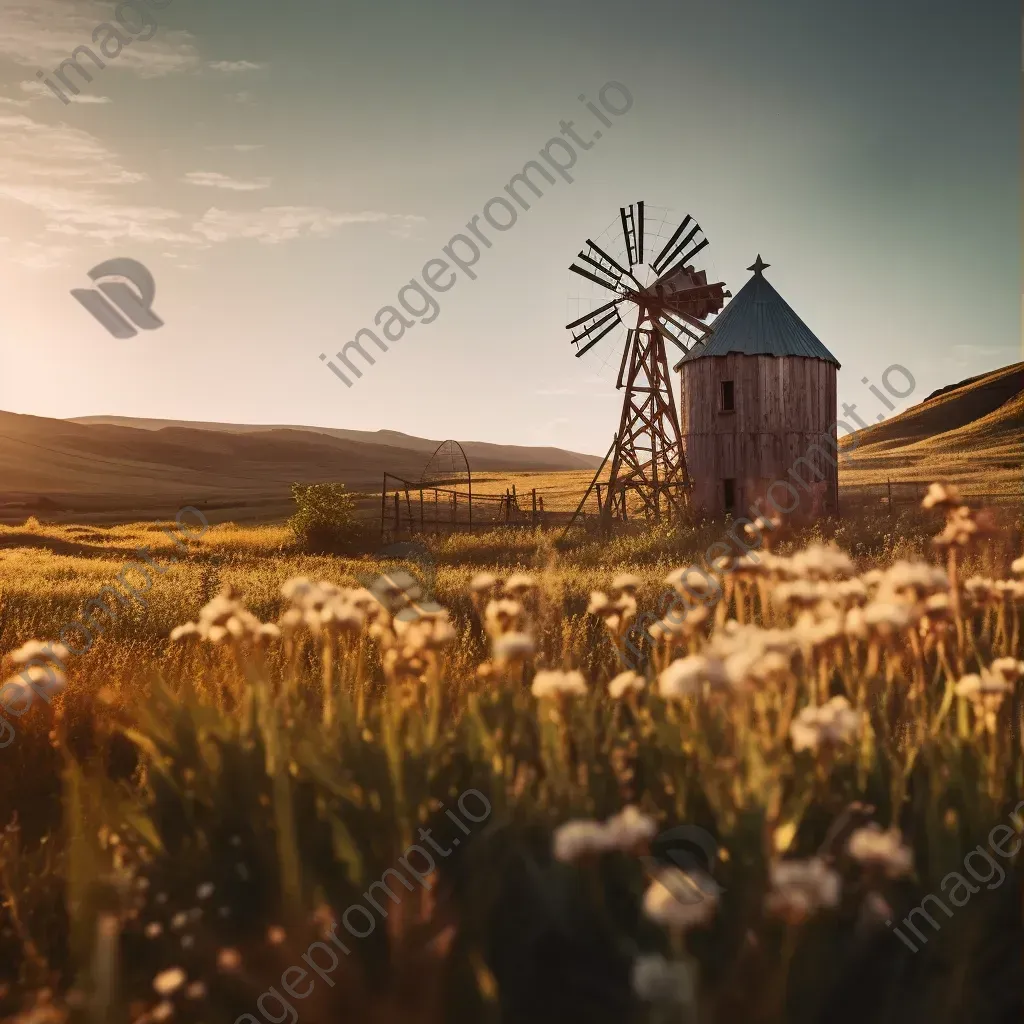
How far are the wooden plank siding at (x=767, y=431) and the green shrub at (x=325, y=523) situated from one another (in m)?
11.2

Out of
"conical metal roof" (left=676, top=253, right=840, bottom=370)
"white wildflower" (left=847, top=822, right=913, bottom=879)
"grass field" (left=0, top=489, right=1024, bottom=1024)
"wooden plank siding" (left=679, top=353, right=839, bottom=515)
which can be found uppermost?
"conical metal roof" (left=676, top=253, right=840, bottom=370)

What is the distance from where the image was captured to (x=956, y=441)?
80.4 m

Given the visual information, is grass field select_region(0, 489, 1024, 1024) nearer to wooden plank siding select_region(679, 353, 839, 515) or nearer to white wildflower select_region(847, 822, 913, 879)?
white wildflower select_region(847, 822, 913, 879)

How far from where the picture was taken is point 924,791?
118 inches

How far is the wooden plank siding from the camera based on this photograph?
2236 centimetres

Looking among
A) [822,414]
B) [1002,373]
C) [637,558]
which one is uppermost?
[1002,373]

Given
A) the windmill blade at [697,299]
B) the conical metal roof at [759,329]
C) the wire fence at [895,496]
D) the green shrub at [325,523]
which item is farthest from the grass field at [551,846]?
the wire fence at [895,496]

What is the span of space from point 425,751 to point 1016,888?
2201mm

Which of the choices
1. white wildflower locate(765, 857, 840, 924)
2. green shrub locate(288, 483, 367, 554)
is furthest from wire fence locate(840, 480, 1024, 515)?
white wildflower locate(765, 857, 840, 924)

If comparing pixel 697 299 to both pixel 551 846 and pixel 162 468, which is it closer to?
pixel 551 846

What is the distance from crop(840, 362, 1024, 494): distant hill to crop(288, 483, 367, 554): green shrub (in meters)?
33.4

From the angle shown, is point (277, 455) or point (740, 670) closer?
point (740, 670)

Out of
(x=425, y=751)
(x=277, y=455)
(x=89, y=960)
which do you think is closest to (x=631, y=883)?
(x=425, y=751)

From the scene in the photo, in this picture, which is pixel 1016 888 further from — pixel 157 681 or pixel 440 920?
pixel 157 681
